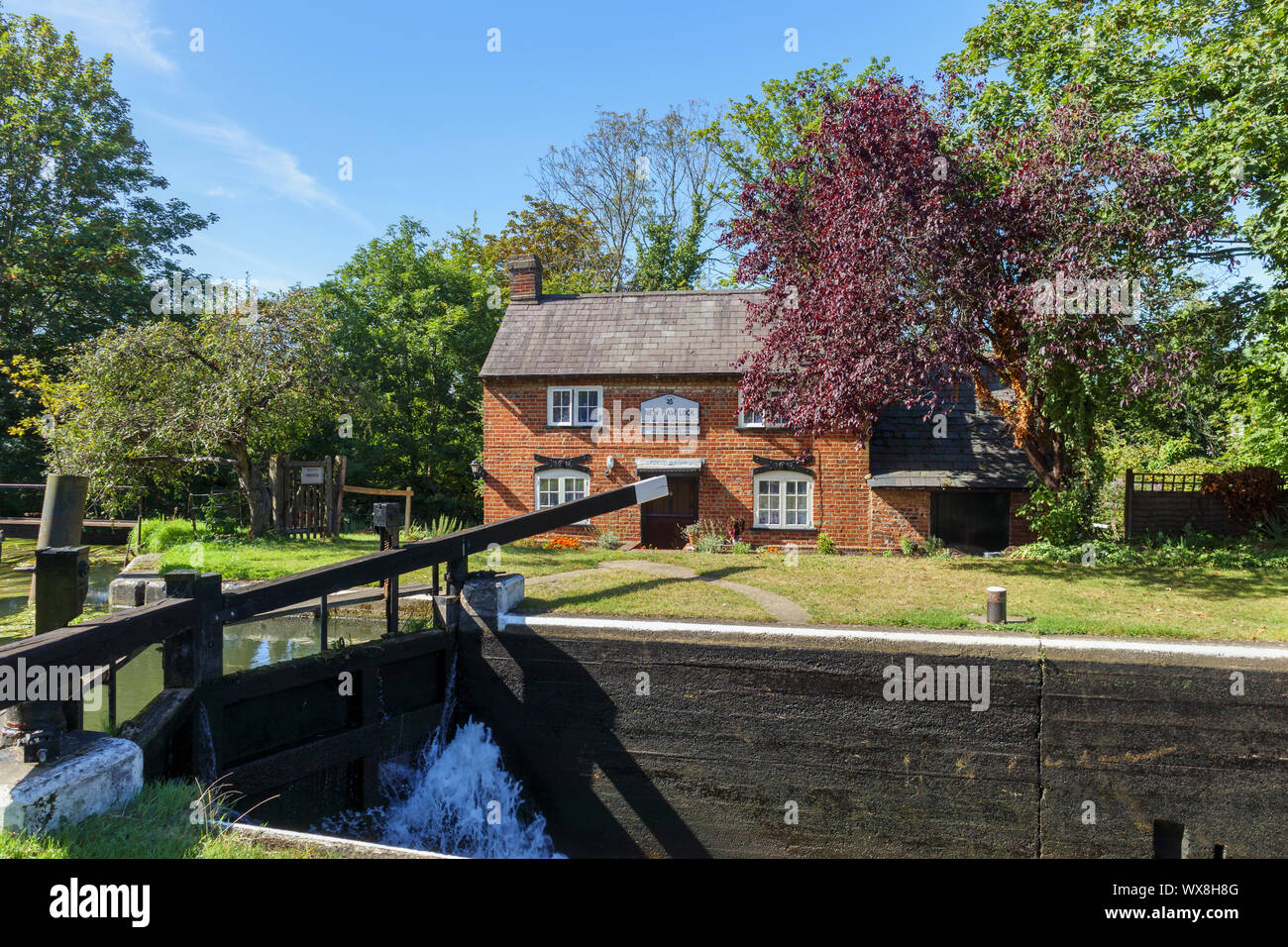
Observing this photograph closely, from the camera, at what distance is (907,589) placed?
1020cm

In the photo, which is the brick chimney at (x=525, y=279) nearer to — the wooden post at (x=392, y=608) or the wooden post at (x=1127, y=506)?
the wooden post at (x=392, y=608)

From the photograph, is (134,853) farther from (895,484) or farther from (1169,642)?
(895,484)

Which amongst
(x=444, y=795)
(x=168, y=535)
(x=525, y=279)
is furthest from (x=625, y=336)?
(x=444, y=795)

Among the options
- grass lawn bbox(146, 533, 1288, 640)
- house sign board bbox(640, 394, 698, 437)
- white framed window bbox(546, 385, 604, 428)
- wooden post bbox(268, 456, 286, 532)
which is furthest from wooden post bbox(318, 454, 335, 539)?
house sign board bbox(640, 394, 698, 437)

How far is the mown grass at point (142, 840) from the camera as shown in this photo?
371 cm

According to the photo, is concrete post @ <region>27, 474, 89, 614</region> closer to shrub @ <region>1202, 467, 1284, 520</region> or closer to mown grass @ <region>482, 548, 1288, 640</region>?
mown grass @ <region>482, 548, 1288, 640</region>

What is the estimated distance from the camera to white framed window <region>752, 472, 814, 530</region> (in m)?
17.2

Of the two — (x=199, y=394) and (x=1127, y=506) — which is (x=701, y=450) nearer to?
(x=1127, y=506)

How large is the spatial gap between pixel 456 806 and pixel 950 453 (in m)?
13.6

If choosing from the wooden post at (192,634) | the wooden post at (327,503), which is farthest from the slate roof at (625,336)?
the wooden post at (192,634)

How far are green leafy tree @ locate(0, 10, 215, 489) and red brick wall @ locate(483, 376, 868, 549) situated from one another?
45.9 feet

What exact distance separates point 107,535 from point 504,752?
50.1 feet

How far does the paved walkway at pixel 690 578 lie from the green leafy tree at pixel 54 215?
19325 mm

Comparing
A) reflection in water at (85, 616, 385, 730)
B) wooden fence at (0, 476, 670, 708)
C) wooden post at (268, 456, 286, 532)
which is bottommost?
reflection in water at (85, 616, 385, 730)
